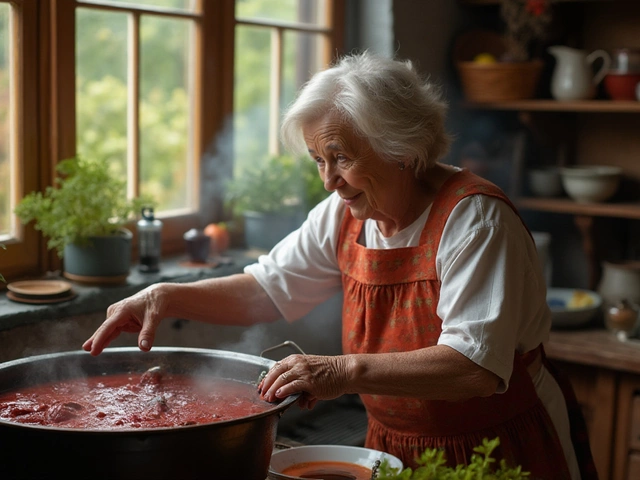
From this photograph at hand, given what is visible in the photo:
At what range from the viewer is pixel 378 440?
2.12 metres

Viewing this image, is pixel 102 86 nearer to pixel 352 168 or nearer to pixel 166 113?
pixel 166 113

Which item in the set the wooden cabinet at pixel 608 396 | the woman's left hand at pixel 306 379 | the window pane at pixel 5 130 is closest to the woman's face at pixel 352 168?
the woman's left hand at pixel 306 379

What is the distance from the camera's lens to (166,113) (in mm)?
2902

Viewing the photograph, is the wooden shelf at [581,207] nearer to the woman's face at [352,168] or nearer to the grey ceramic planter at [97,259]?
the woman's face at [352,168]

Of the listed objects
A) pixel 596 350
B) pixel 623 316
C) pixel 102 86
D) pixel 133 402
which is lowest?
pixel 596 350

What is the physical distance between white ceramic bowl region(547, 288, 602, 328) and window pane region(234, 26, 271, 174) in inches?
53.8

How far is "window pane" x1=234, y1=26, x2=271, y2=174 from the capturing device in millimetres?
3148

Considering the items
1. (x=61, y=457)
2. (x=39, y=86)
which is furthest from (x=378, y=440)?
(x=39, y=86)

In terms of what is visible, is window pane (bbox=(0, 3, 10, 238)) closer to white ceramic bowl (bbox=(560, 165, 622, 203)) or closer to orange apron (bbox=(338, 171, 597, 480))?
orange apron (bbox=(338, 171, 597, 480))

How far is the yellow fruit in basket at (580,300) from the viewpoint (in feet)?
11.4

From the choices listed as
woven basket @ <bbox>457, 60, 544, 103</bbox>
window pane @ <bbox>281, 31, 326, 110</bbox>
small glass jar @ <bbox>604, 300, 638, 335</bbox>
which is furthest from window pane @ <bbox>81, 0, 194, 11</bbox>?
small glass jar @ <bbox>604, 300, 638, 335</bbox>

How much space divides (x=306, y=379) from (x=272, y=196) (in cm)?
153

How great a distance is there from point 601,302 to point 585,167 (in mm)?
678

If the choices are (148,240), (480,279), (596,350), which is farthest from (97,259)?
(596,350)
